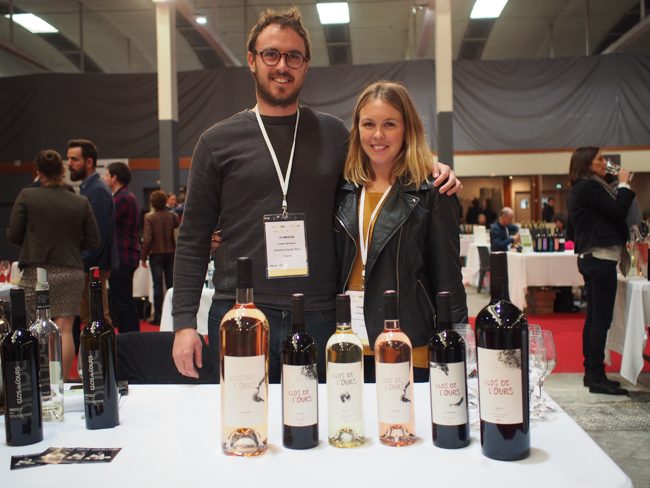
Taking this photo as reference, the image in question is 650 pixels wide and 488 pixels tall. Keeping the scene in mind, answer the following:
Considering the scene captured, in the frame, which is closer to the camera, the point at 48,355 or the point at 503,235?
the point at 48,355

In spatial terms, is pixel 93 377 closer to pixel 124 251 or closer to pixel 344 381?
pixel 344 381

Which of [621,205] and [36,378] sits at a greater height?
[621,205]

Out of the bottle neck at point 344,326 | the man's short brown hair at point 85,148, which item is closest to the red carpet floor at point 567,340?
the man's short brown hair at point 85,148

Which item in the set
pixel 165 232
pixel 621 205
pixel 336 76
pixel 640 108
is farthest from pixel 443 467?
pixel 640 108

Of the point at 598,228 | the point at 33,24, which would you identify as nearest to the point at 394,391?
the point at 598,228

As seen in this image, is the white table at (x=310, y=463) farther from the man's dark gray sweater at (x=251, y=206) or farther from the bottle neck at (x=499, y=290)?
the man's dark gray sweater at (x=251, y=206)

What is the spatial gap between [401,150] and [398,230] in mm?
254

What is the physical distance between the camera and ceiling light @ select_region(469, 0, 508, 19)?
378 inches

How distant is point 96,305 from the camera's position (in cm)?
111

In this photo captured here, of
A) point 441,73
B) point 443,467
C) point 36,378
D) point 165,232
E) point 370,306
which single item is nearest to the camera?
point 443,467

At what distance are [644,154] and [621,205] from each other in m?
8.47

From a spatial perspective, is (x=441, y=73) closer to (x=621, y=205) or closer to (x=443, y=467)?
(x=621, y=205)

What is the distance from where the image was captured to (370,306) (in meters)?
→ 1.62

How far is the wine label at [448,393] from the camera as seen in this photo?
0.95 meters
